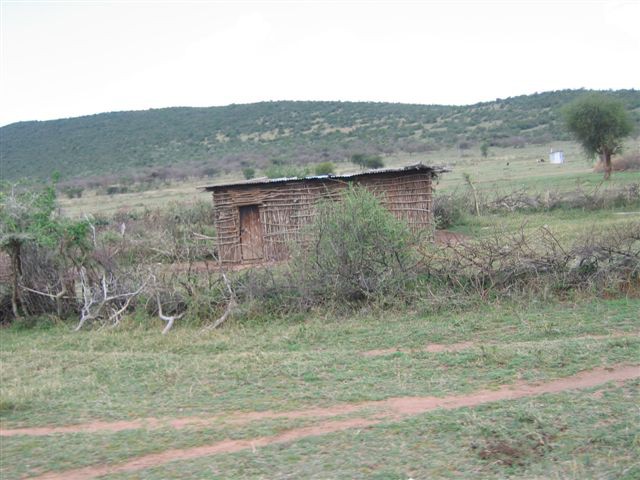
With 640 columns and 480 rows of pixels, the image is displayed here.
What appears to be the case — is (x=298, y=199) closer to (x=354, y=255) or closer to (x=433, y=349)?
(x=354, y=255)

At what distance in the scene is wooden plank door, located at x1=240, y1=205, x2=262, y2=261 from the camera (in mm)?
19156

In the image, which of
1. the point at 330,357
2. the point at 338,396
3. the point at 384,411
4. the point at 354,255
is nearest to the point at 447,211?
the point at 354,255

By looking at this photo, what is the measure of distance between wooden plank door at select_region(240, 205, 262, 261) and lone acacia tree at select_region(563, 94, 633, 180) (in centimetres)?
1721

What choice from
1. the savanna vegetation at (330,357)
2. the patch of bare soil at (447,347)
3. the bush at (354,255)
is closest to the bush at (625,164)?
the savanna vegetation at (330,357)

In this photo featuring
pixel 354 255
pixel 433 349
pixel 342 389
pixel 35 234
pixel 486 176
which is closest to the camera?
pixel 342 389

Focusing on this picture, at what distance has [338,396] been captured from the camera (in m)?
6.91

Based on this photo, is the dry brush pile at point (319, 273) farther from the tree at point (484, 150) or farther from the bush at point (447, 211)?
the tree at point (484, 150)

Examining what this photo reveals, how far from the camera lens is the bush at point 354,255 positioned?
1113 centimetres

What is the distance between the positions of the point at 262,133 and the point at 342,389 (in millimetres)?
54584

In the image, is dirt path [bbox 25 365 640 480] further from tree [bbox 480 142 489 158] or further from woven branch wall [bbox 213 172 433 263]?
tree [bbox 480 142 489 158]

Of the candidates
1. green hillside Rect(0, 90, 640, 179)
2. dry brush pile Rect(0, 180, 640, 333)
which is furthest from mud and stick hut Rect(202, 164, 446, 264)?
green hillside Rect(0, 90, 640, 179)

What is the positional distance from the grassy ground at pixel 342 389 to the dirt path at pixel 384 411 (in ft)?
0.43

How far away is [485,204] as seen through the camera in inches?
960

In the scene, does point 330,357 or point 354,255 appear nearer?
point 330,357
